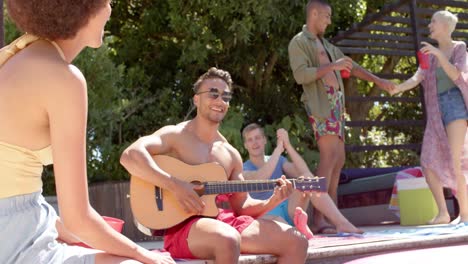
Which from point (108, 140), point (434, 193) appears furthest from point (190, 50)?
point (434, 193)

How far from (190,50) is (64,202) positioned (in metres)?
6.07

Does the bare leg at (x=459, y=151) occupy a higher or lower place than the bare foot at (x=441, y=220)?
higher

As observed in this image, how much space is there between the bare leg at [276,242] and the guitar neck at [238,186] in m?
0.18

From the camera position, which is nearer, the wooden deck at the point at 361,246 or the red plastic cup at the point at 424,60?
the wooden deck at the point at 361,246

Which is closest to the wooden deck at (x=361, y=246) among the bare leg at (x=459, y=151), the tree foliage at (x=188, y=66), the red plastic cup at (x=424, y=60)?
the bare leg at (x=459, y=151)

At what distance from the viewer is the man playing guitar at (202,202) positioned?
358 cm

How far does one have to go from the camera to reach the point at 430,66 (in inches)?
248

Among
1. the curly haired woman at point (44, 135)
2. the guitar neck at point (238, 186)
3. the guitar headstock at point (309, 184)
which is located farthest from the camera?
the guitar headstock at point (309, 184)

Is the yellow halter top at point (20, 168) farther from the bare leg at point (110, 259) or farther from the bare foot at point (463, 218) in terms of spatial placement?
the bare foot at point (463, 218)

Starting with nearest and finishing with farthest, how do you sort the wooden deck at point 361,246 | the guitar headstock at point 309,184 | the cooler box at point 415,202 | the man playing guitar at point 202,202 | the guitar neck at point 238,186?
the man playing guitar at point 202,202 < the guitar neck at point 238,186 < the guitar headstock at point 309,184 < the wooden deck at point 361,246 < the cooler box at point 415,202

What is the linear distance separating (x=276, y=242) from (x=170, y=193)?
554 millimetres

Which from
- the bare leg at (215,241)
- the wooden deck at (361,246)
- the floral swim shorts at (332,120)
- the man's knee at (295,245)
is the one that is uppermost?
the floral swim shorts at (332,120)

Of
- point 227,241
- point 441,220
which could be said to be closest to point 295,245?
point 227,241

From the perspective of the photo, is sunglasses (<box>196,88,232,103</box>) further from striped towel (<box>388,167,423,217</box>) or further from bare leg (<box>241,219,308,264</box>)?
striped towel (<box>388,167,423,217</box>)
